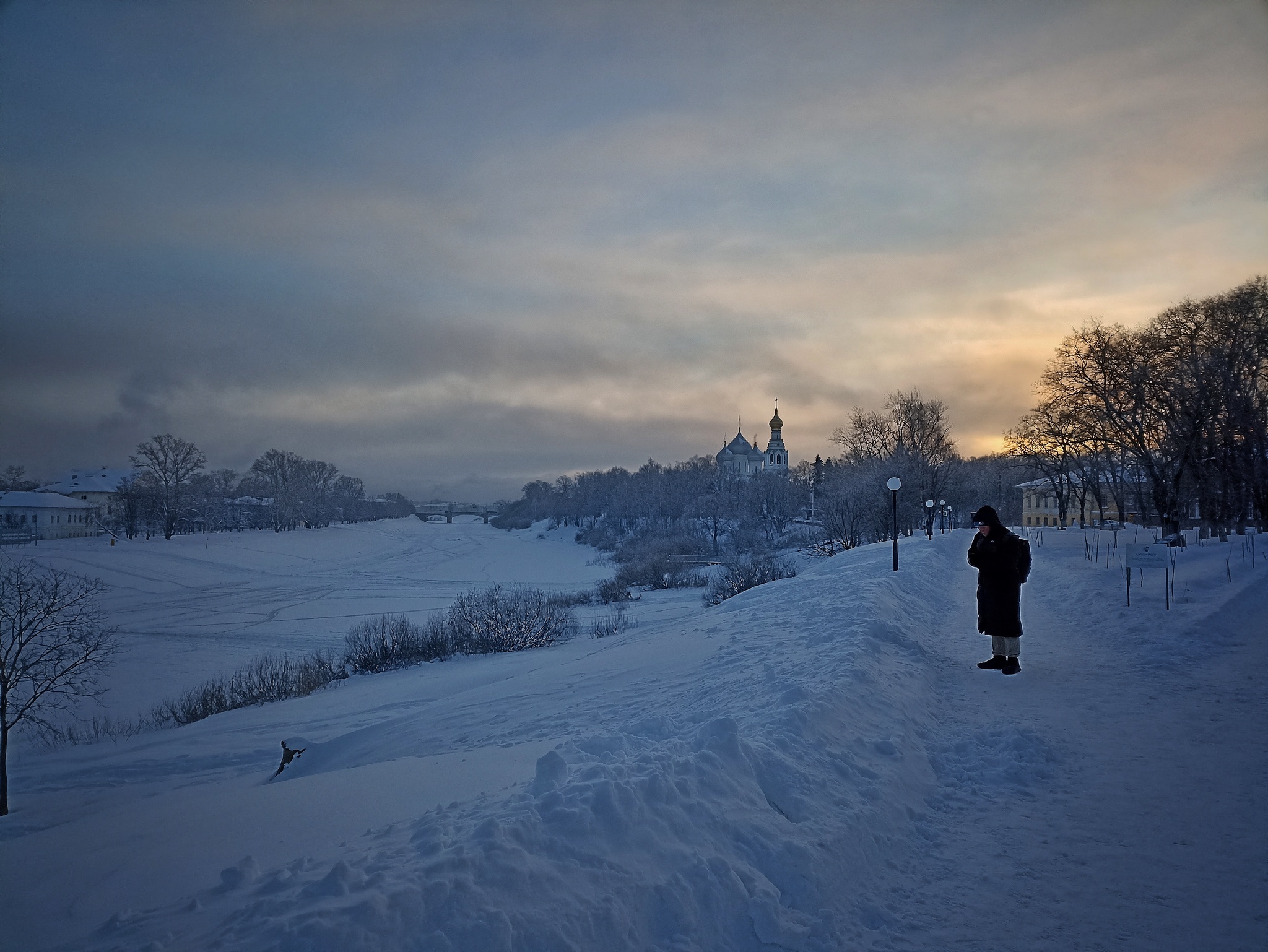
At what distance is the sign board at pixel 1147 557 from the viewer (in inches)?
490

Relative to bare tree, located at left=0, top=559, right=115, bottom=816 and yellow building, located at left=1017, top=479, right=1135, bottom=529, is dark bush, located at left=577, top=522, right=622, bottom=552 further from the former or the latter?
bare tree, located at left=0, top=559, right=115, bottom=816

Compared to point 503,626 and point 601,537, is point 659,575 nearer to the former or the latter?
point 503,626

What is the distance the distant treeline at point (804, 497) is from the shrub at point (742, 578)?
24.4ft

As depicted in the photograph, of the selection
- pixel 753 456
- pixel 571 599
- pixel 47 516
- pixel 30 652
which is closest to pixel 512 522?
pixel 753 456

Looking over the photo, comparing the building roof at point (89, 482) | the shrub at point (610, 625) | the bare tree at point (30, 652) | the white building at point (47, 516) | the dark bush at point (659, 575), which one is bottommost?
the dark bush at point (659, 575)

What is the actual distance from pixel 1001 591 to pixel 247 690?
2109 centimetres

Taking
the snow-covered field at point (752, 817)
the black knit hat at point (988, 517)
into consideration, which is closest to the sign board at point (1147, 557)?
the snow-covered field at point (752, 817)

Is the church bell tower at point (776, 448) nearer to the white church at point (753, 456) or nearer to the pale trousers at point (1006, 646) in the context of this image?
the white church at point (753, 456)

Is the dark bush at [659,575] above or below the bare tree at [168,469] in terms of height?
below

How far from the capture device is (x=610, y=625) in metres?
27.1

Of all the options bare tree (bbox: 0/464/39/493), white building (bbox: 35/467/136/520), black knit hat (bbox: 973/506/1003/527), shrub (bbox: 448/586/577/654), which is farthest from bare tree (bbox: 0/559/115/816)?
white building (bbox: 35/467/136/520)

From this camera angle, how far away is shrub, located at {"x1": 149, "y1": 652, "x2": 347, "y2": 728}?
18.1 m

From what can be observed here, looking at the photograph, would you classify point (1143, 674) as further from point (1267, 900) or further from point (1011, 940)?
point (1011, 940)

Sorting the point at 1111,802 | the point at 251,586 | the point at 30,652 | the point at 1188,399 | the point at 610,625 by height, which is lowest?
the point at 251,586
